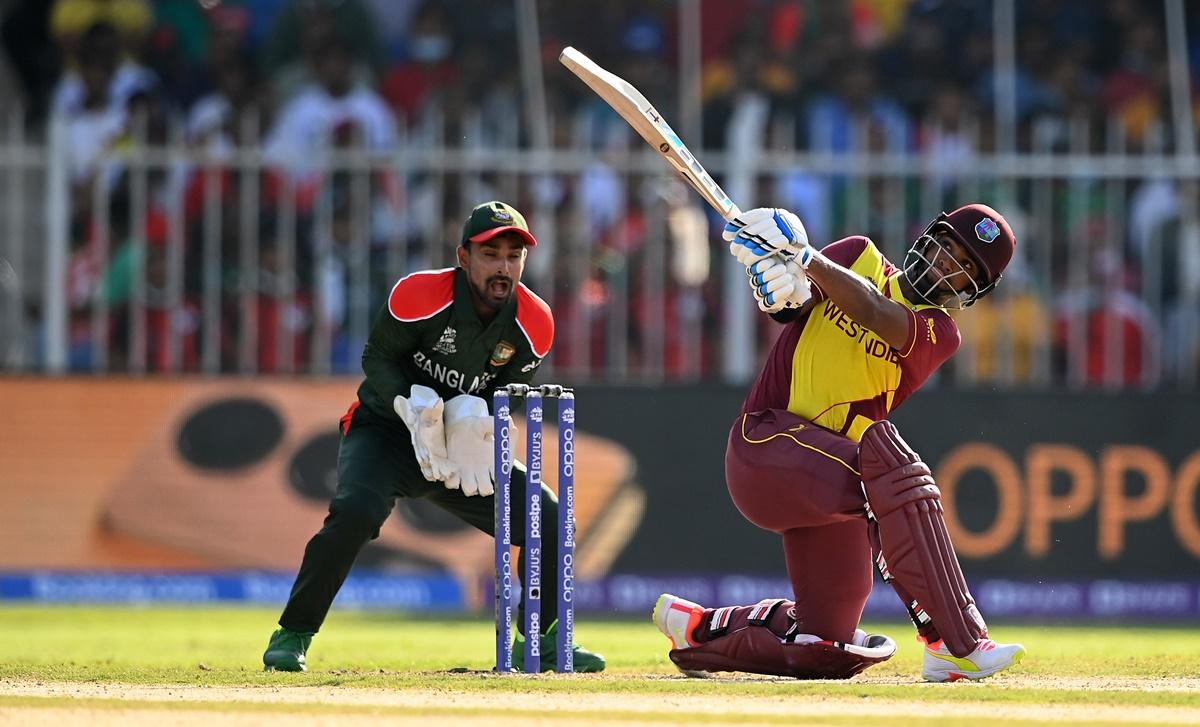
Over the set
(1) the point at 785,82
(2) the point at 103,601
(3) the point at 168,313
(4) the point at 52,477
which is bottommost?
(2) the point at 103,601

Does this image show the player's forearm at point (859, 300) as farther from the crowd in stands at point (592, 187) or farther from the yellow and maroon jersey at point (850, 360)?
the crowd in stands at point (592, 187)

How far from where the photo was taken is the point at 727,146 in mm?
12164

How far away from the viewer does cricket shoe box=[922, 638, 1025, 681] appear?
21.8 feet

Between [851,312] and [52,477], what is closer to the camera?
[851,312]

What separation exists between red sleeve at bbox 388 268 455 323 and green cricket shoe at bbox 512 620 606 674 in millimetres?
1283

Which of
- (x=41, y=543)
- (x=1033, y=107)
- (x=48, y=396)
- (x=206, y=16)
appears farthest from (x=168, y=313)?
(x=1033, y=107)

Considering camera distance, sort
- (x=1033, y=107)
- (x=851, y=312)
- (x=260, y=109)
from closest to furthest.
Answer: (x=851, y=312), (x=260, y=109), (x=1033, y=107)

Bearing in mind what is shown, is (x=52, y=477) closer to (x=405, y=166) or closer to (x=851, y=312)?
(x=405, y=166)

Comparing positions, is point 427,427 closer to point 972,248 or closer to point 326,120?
point 972,248

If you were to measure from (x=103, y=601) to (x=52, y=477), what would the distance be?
82cm

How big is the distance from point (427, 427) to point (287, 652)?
100 cm

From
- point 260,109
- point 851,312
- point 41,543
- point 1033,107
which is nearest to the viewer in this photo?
point 851,312

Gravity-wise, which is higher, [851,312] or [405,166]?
[405,166]

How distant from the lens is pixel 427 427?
713cm
